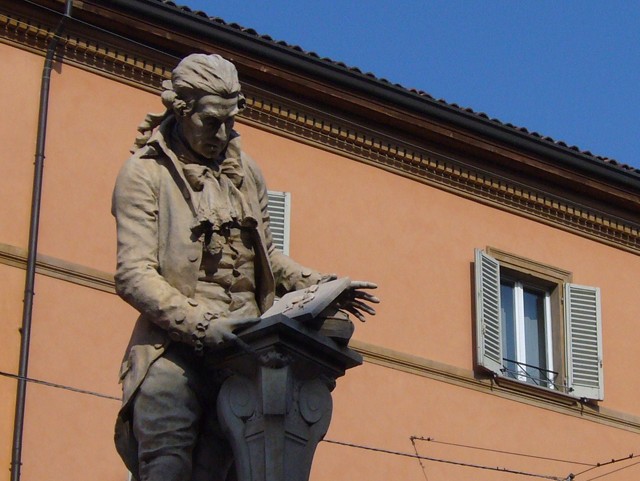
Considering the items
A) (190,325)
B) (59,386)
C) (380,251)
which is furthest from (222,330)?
(380,251)

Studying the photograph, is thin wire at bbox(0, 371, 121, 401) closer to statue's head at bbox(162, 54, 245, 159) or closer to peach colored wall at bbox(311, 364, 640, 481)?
peach colored wall at bbox(311, 364, 640, 481)

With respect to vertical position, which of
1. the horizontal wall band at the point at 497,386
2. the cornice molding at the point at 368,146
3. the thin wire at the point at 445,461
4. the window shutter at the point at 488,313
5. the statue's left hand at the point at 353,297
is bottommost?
the statue's left hand at the point at 353,297

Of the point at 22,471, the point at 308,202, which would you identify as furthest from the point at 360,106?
the point at 22,471

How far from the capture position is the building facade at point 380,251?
17.9 meters

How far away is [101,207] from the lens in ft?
60.5

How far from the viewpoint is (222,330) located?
6.83 m

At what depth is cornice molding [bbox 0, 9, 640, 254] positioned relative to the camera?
19.0 meters

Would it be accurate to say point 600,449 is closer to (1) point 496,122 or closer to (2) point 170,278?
(1) point 496,122

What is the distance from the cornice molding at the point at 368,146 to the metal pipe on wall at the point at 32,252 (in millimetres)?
243

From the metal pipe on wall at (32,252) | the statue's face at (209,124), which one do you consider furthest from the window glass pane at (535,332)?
the statue's face at (209,124)

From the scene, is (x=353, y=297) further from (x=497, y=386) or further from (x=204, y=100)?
(x=497, y=386)

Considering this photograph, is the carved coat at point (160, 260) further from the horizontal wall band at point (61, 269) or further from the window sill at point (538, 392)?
the window sill at point (538, 392)

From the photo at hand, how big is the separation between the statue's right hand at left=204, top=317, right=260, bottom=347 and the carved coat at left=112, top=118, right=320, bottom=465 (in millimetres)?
47

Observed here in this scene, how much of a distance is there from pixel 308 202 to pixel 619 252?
490cm
